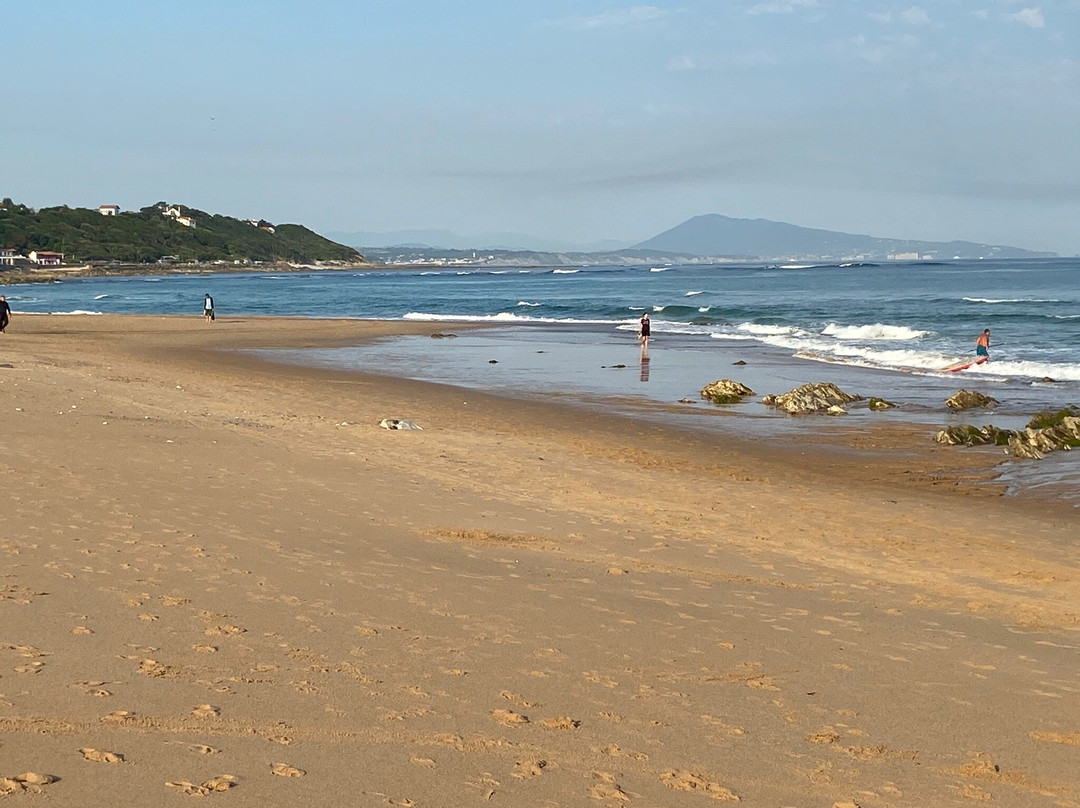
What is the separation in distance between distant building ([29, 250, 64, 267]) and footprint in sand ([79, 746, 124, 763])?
6413 inches

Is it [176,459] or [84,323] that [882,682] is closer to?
[176,459]

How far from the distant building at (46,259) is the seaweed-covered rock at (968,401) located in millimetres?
153122

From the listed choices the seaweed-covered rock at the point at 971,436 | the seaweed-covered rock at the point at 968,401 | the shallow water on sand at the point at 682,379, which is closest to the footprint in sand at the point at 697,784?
the shallow water on sand at the point at 682,379

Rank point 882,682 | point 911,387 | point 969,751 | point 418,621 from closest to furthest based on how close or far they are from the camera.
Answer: point 969,751 < point 882,682 < point 418,621 < point 911,387

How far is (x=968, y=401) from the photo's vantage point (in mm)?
20453

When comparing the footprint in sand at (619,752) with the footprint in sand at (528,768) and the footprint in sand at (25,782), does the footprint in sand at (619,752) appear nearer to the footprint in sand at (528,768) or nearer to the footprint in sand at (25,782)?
the footprint in sand at (528,768)

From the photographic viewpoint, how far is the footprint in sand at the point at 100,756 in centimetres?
410

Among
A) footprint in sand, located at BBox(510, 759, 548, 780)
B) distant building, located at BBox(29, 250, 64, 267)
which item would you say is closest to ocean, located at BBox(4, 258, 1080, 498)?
footprint in sand, located at BBox(510, 759, 548, 780)

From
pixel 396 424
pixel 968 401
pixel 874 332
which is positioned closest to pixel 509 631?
pixel 396 424

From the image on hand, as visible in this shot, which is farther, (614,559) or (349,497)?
(349,497)

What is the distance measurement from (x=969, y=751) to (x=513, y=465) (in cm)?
878

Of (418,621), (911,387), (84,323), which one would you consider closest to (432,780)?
(418,621)

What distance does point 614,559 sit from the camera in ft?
28.5

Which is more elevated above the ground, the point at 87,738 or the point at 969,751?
the point at 87,738
